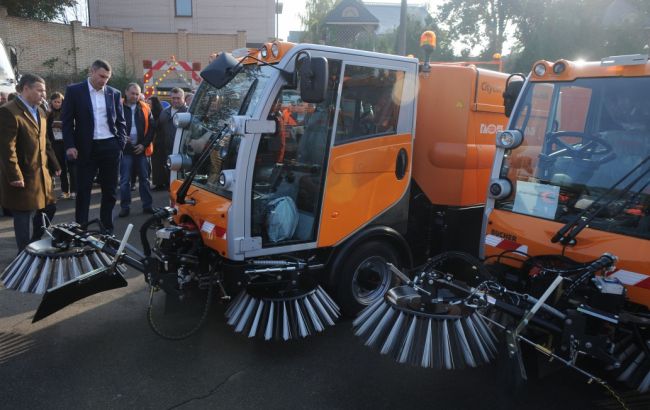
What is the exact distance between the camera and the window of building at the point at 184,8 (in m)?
31.3

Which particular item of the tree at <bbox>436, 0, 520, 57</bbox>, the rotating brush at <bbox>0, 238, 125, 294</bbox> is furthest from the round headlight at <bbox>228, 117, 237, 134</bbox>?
the tree at <bbox>436, 0, 520, 57</bbox>

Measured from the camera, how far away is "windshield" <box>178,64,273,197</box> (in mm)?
3436

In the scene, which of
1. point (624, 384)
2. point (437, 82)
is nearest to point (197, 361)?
point (624, 384)

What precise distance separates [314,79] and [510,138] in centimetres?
145

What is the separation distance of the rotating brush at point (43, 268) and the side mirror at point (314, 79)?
6.29ft

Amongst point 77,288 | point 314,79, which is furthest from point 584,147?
point 77,288

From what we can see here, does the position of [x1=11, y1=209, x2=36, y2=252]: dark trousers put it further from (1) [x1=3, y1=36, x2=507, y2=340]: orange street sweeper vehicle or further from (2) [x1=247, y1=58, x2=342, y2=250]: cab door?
(2) [x1=247, y1=58, x2=342, y2=250]: cab door

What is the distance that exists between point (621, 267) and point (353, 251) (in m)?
1.81

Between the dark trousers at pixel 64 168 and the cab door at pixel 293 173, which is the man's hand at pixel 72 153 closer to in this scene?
the cab door at pixel 293 173

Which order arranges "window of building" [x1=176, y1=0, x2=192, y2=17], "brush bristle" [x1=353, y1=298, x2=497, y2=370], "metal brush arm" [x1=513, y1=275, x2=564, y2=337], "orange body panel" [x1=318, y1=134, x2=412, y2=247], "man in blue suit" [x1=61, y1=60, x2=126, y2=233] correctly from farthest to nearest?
"window of building" [x1=176, y1=0, x2=192, y2=17], "man in blue suit" [x1=61, y1=60, x2=126, y2=233], "orange body panel" [x1=318, y1=134, x2=412, y2=247], "brush bristle" [x1=353, y1=298, x2=497, y2=370], "metal brush arm" [x1=513, y1=275, x2=564, y2=337]

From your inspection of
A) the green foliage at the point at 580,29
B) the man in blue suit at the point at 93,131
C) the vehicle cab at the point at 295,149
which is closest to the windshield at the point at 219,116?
the vehicle cab at the point at 295,149

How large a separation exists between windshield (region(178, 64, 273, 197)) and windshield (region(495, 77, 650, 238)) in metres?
1.89

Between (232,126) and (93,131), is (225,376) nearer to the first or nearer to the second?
(232,126)

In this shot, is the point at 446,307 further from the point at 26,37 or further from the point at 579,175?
the point at 26,37
